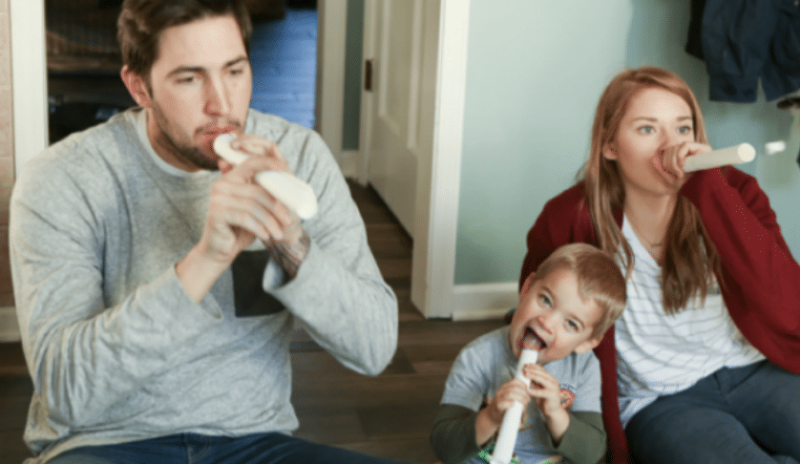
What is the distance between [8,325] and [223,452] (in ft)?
4.36

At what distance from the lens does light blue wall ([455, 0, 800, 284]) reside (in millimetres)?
2342

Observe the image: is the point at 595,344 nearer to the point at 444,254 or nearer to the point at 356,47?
the point at 444,254

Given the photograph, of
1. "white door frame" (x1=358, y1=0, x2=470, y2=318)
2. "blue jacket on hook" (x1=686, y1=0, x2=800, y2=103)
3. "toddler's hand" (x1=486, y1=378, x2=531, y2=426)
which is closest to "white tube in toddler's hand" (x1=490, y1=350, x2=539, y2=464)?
"toddler's hand" (x1=486, y1=378, x2=531, y2=426)

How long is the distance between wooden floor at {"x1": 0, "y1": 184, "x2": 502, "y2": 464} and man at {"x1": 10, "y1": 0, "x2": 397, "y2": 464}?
0.66 meters

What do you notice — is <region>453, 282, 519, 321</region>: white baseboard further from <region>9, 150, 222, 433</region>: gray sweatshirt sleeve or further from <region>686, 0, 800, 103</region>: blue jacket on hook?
<region>9, 150, 222, 433</region>: gray sweatshirt sleeve

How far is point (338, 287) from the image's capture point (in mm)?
1048

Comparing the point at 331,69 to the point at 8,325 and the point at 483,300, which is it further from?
the point at 8,325

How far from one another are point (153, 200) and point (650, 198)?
0.88m

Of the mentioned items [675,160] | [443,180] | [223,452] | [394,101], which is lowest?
[223,452]

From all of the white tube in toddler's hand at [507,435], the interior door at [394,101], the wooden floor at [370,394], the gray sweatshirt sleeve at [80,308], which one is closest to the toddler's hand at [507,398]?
the white tube in toddler's hand at [507,435]

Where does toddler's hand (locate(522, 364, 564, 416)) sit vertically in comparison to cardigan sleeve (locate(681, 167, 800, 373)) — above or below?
below

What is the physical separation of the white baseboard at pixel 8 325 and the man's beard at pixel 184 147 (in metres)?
1.32

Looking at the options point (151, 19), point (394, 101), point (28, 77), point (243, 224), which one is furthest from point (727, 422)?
point (394, 101)

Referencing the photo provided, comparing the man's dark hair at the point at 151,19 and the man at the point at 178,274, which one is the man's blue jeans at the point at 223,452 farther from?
the man's dark hair at the point at 151,19
